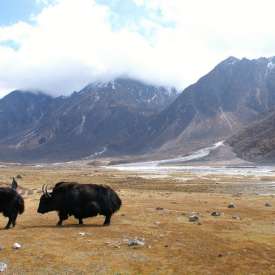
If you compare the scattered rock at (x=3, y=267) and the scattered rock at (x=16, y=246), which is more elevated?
the scattered rock at (x=16, y=246)

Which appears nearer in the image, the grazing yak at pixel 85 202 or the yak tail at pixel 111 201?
the grazing yak at pixel 85 202

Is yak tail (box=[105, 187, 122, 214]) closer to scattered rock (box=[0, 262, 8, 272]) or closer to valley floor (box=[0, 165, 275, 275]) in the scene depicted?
valley floor (box=[0, 165, 275, 275])

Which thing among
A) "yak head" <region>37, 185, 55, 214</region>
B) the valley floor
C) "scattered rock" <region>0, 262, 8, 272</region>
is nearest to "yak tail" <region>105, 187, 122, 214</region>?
the valley floor

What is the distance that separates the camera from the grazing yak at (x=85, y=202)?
82.4 ft

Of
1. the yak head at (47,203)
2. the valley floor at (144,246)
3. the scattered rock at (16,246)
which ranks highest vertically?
the yak head at (47,203)

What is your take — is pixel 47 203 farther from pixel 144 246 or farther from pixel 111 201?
pixel 144 246

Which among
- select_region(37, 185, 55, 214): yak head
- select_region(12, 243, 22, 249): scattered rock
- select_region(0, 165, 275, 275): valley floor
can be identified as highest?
select_region(37, 185, 55, 214): yak head

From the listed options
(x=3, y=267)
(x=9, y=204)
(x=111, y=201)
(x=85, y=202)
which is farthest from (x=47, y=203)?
(x=3, y=267)

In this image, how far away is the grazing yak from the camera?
2512 centimetres

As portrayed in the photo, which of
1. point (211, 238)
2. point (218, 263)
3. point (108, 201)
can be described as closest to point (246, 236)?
point (211, 238)

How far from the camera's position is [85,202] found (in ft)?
83.0

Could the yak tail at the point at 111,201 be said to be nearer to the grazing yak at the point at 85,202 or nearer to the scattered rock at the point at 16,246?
the grazing yak at the point at 85,202

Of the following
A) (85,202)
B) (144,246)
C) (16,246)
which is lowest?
(144,246)

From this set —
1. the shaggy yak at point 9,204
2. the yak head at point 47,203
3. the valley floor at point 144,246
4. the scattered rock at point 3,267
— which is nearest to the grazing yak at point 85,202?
the yak head at point 47,203
